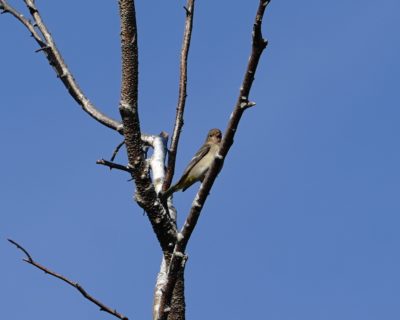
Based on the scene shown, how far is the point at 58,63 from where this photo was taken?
247 inches

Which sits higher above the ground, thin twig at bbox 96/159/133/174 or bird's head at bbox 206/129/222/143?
bird's head at bbox 206/129/222/143

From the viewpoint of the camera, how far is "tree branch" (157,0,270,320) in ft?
11.3

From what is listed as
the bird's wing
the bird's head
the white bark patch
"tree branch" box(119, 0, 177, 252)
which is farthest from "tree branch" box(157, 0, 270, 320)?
the bird's head

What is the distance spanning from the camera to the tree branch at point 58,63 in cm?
613

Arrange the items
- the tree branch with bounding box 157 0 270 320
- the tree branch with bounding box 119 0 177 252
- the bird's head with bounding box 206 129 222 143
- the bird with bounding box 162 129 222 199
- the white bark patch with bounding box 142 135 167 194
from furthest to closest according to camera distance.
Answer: the bird's head with bounding box 206 129 222 143 < the bird with bounding box 162 129 222 199 < the white bark patch with bounding box 142 135 167 194 < the tree branch with bounding box 119 0 177 252 < the tree branch with bounding box 157 0 270 320

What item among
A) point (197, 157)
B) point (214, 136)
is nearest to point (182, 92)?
point (197, 157)

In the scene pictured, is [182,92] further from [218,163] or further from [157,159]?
[218,163]

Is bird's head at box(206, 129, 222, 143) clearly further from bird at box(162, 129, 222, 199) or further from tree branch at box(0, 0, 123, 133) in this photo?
tree branch at box(0, 0, 123, 133)

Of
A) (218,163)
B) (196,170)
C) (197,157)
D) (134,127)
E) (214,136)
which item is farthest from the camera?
(214,136)

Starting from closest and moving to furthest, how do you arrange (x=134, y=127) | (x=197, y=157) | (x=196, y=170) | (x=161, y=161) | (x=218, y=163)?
(x=218, y=163), (x=134, y=127), (x=161, y=161), (x=196, y=170), (x=197, y=157)

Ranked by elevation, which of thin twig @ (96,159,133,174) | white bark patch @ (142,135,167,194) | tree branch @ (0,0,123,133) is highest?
tree branch @ (0,0,123,133)

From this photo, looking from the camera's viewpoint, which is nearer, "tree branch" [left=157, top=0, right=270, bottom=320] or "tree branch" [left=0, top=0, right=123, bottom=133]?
"tree branch" [left=157, top=0, right=270, bottom=320]

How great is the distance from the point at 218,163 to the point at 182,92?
7.32 ft

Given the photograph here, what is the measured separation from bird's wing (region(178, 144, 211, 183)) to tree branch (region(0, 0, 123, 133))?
142 inches
